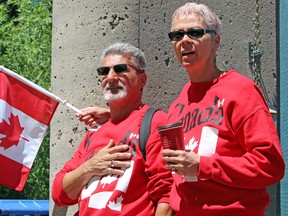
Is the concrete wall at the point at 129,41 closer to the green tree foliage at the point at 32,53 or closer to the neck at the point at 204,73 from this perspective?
the neck at the point at 204,73

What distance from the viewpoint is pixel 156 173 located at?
3.97 m

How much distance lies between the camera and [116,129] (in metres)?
4.23

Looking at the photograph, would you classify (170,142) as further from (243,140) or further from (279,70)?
(279,70)

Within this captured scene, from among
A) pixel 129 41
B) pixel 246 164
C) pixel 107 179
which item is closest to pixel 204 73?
pixel 246 164

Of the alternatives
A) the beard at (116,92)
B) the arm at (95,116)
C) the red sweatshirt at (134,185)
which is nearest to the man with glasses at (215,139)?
the red sweatshirt at (134,185)

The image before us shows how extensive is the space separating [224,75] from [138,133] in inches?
25.7

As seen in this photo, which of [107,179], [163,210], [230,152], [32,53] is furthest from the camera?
[32,53]

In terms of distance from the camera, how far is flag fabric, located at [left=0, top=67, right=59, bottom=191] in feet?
17.4

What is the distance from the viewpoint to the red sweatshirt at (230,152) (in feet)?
11.0

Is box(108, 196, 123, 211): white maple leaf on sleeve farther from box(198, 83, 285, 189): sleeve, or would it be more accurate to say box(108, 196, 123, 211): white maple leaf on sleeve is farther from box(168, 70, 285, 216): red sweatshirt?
box(198, 83, 285, 189): sleeve

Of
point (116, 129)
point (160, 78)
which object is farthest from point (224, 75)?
point (160, 78)

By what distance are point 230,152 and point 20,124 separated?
7.43 feet

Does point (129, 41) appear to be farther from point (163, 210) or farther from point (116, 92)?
point (163, 210)

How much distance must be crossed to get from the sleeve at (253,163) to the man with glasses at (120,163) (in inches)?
21.9
